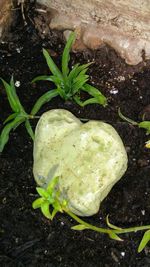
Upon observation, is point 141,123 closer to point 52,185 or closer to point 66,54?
point 66,54

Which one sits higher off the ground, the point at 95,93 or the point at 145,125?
the point at 95,93

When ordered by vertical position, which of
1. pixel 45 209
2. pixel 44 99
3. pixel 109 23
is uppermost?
pixel 109 23

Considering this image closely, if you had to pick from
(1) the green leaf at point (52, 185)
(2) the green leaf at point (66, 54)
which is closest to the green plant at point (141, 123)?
(2) the green leaf at point (66, 54)

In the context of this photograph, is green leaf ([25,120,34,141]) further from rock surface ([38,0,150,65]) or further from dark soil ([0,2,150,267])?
rock surface ([38,0,150,65])

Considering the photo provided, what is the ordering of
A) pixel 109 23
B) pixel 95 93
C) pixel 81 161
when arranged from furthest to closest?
1. pixel 109 23
2. pixel 95 93
3. pixel 81 161

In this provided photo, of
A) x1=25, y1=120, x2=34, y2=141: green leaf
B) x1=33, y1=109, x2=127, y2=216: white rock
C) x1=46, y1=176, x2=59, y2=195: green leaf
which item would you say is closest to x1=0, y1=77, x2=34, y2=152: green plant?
x1=25, y1=120, x2=34, y2=141: green leaf

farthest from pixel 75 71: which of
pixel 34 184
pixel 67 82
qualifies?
pixel 34 184

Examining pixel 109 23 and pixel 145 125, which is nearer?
pixel 145 125

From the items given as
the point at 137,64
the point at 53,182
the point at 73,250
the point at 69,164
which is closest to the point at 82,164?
the point at 69,164
